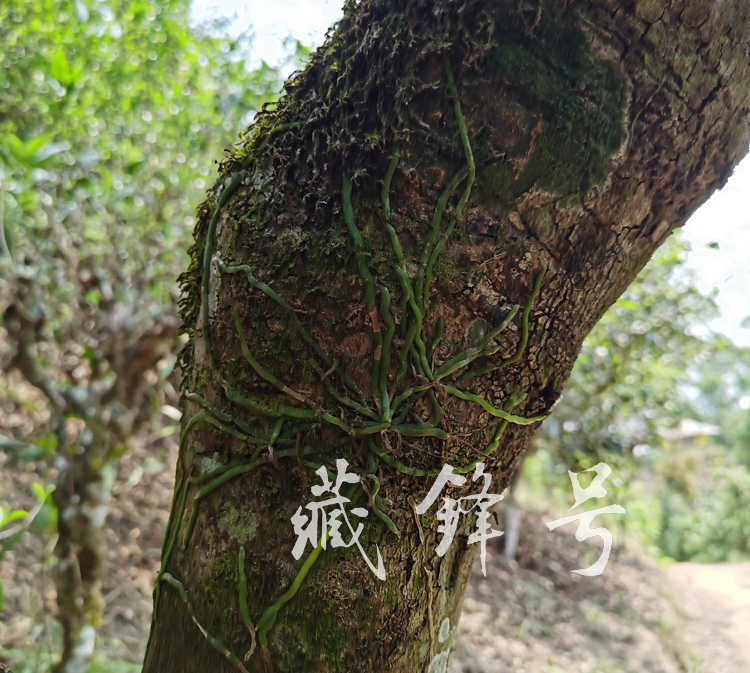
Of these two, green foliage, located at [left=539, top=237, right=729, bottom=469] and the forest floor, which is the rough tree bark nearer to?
the forest floor

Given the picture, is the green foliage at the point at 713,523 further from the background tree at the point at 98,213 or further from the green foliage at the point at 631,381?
the background tree at the point at 98,213

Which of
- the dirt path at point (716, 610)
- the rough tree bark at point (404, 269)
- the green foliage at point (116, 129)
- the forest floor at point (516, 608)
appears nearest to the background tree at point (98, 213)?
the green foliage at point (116, 129)

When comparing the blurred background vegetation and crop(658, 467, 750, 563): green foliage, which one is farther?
crop(658, 467, 750, 563): green foliage

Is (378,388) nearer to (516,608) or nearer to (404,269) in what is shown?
(404,269)

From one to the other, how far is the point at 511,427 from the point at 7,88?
2.51 meters

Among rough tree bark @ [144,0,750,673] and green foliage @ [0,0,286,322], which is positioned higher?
green foliage @ [0,0,286,322]

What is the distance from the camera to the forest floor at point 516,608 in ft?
7.68

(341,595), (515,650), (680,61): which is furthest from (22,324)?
(515,650)

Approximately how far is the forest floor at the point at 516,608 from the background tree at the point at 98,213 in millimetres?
307

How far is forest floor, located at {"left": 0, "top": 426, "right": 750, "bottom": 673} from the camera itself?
92.1 inches

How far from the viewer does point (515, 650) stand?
280cm

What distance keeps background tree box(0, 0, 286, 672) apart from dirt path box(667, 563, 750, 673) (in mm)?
3560

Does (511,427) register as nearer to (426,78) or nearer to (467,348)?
(467,348)

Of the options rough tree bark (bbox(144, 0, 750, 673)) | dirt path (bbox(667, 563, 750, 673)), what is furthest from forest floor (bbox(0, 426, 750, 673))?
rough tree bark (bbox(144, 0, 750, 673))
